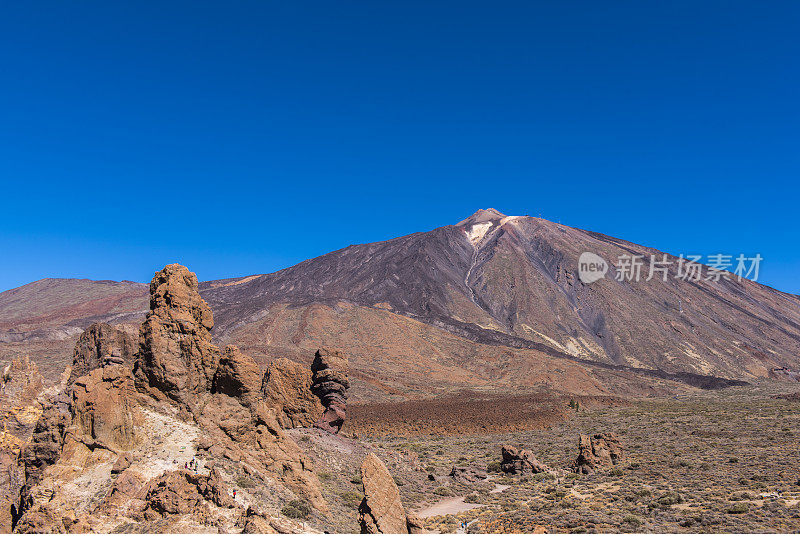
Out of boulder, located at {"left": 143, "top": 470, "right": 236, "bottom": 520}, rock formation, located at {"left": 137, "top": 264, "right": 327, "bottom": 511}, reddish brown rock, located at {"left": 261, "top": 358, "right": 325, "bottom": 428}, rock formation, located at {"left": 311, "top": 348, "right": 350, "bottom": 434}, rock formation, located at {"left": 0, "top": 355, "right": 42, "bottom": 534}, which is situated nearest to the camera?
boulder, located at {"left": 143, "top": 470, "right": 236, "bottom": 520}

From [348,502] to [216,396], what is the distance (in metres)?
5.80

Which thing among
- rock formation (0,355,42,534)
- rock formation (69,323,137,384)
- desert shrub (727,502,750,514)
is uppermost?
rock formation (69,323,137,384)

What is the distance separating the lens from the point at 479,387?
204 feet

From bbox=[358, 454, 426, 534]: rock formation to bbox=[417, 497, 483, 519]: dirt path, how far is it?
6.24 meters

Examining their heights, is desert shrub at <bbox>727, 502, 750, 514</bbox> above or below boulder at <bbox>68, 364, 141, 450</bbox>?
below

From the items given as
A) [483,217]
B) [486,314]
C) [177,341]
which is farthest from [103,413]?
[483,217]

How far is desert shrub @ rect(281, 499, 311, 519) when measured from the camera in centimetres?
1259

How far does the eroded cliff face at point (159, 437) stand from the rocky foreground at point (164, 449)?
3 cm

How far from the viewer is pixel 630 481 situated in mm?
19797

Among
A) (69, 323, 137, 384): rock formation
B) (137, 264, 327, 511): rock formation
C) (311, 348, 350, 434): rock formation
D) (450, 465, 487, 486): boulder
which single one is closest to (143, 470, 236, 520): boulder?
(137, 264, 327, 511): rock formation

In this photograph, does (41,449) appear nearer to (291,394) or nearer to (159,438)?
(159,438)

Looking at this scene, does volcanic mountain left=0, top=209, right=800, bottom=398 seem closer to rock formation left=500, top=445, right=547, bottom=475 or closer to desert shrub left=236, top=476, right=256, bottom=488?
rock formation left=500, top=445, right=547, bottom=475

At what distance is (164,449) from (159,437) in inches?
17.8

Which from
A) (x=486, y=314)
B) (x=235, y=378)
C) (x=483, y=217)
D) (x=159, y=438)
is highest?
(x=483, y=217)
